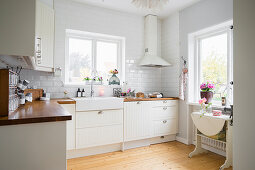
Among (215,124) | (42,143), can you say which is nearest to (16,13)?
(42,143)

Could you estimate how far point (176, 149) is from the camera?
322 centimetres

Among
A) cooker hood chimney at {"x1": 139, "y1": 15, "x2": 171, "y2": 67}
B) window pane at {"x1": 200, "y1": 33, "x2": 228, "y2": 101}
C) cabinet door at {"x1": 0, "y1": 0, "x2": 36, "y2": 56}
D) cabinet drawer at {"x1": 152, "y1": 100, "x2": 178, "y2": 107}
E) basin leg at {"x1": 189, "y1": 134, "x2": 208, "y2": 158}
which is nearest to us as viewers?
cabinet door at {"x1": 0, "y1": 0, "x2": 36, "y2": 56}

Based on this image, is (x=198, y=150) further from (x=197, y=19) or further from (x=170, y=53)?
(x=197, y=19)

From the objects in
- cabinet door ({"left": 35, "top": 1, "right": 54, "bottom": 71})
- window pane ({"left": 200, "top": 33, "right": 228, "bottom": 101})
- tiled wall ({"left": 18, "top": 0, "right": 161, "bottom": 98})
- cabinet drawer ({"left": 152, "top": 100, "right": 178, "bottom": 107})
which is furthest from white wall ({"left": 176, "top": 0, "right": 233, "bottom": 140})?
cabinet door ({"left": 35, "top": 1, "right": 54, "bottom": 71})

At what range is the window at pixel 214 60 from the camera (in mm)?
2930

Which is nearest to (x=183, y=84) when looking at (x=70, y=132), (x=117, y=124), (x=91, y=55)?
(x=117, y=124)

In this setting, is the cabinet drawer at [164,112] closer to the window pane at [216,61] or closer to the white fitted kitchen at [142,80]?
the white fitted kitchen at [142,80]

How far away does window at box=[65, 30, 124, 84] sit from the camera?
3.50 meters

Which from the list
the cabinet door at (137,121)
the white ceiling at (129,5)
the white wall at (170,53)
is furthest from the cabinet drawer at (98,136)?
the white ceiling at (129,5)

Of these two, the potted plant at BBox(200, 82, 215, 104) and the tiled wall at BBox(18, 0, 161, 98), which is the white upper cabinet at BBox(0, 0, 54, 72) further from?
the potted plant at BBox(200, 82, 215, 104)

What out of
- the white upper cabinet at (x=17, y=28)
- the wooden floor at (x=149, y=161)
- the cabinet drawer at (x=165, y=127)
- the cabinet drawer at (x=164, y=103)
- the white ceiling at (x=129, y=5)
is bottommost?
the wooden floor at (x=149, y=161)

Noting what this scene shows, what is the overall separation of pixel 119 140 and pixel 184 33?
2.60 meters

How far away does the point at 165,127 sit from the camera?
3590mm

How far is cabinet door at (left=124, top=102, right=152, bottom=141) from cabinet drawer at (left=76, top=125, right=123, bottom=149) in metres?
0.17
